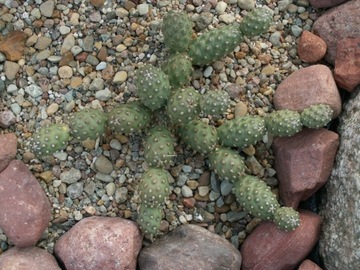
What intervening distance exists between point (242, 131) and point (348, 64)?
67 centimetres

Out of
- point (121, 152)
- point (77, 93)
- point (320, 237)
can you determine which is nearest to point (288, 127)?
point (320, 237)

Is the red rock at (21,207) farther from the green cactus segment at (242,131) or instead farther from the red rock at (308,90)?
the red rock at (308,90)

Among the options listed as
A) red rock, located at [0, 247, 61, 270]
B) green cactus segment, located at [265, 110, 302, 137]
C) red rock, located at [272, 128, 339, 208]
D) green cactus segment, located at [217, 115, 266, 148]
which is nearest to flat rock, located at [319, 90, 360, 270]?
red rock, located at [272, 128, 339, 208]

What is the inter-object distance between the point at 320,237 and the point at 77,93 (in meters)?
1.46

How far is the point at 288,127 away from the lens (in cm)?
333

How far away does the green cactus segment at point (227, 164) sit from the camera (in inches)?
131

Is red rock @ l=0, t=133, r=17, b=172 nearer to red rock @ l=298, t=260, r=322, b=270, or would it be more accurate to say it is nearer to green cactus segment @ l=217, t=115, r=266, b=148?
green cactus segment @ l=217, t=115, r=266, b=148

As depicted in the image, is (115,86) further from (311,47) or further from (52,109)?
(311,47)

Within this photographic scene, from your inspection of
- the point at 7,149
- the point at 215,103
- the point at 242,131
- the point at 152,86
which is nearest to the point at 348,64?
the point at 242,131

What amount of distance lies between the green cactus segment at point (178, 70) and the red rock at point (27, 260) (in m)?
1.06

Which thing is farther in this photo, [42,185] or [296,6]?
[296,6]

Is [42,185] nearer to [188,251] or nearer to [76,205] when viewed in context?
[76,205]

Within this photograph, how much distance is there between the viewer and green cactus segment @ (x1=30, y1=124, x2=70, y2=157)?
3.23 m

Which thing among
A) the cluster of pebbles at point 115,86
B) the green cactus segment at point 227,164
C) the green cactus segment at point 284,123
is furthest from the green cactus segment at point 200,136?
the green cactus segment at point 284,123
